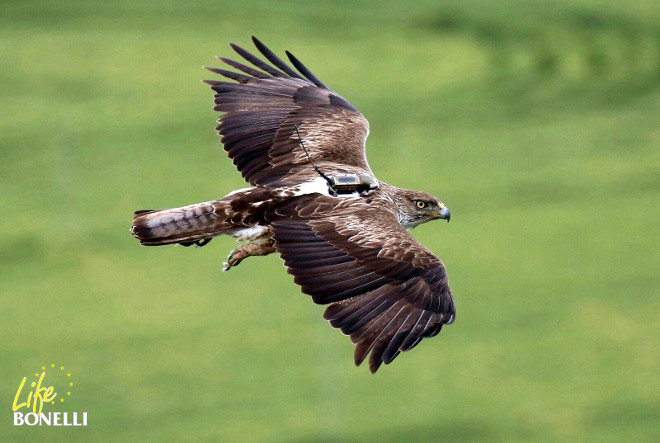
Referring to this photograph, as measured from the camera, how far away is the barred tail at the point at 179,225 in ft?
59.9

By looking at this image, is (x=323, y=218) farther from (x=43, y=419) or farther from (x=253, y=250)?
(x=43, y=419)

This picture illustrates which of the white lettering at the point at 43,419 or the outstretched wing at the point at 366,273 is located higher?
the white lettering at the point at 43,419

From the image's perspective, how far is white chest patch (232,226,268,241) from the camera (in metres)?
18.5

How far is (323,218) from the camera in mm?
18188

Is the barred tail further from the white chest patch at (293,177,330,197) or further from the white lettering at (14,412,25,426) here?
the white lettering at (14,412,25,426)

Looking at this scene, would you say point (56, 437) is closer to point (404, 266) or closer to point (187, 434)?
point (187, 434)

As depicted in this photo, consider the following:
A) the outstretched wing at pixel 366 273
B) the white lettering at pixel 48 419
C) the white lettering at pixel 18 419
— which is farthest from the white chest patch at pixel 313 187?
the white lettering at pixel 18 419

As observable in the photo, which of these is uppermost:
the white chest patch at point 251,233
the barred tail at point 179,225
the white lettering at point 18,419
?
the white lettering at point 18,419

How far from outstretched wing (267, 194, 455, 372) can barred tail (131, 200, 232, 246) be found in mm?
729

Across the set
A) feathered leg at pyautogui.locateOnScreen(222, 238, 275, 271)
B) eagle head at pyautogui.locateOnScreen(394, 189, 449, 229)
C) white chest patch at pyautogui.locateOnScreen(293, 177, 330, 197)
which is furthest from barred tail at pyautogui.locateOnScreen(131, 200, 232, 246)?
eagle head at pyautogui.locateOnScreen(394, 189, 449, 229)

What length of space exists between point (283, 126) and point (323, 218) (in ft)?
10.7

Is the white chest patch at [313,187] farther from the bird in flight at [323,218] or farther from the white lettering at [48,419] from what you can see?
the white lettering at [48,419]

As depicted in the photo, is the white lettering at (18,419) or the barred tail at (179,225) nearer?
the barred tail at (179,225)

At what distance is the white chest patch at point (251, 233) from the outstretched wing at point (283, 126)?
1.11 metres
